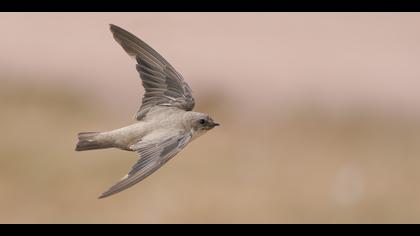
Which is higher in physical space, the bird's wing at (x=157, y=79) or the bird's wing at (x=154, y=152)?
the bird's wing at (x=157, y=79)

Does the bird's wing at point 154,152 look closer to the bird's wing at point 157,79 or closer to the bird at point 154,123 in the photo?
the bird at point 154,123

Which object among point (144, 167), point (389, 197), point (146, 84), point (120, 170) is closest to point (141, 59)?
point (146, 84)

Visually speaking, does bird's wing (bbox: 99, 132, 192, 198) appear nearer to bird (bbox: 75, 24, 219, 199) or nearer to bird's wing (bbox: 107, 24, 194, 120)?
bird (bbox: 75, 24, 219, 199)

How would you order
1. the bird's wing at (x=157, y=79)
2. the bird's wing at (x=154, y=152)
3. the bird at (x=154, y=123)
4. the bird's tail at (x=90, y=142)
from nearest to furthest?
the bird's wing at (x=154, y=152), the bird at (x=154, y=123), the bird's tail at (x=90, y=142), the bird's wing at (x=157, y=79)

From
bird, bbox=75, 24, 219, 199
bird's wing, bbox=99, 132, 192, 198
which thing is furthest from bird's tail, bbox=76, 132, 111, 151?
bird's wing, bbox=99, 132, 192, 198

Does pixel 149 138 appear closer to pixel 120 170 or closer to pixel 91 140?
pixel 91 140

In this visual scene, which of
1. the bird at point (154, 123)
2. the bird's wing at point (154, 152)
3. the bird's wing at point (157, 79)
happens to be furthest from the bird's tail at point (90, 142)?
the bird's wing at point (157, 79)

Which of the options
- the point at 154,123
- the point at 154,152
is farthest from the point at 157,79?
the point at 154,152
